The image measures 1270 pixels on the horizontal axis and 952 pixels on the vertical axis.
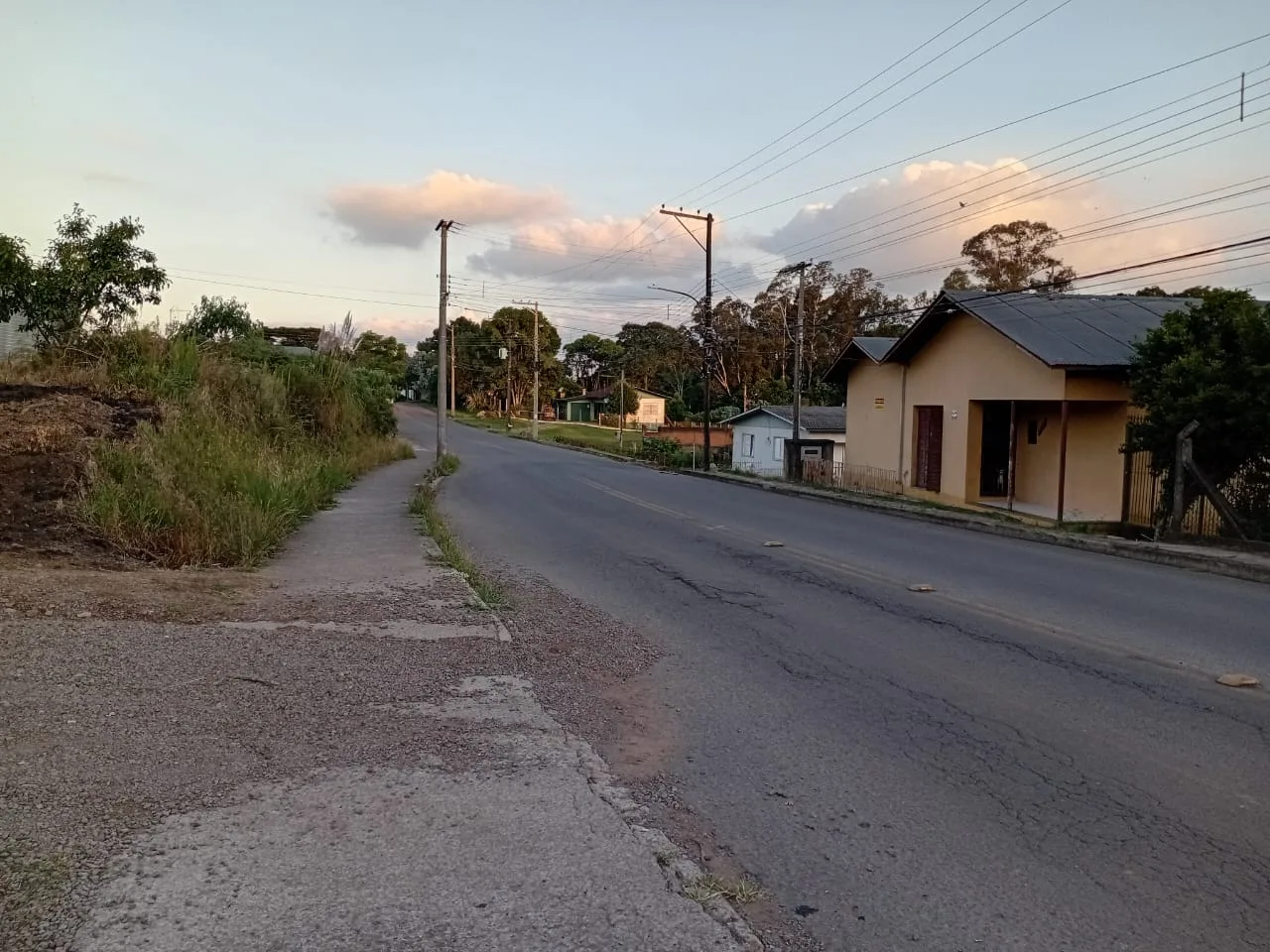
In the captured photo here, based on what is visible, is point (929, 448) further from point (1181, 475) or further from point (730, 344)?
point (730, 344)

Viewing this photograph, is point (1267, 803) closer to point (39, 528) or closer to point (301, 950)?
point (301, 950)

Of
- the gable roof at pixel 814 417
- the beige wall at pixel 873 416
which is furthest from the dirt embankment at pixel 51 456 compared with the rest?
the gable roof at pixel 814 417

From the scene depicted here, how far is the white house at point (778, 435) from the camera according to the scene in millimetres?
38625

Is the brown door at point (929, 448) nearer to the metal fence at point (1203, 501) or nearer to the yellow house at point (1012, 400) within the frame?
the yellow house at point (1012, 400)

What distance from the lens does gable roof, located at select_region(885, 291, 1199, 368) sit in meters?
20.4

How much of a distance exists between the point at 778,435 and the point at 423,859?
38.1 m

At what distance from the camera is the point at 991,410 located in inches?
1024

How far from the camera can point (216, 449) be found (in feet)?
45.5

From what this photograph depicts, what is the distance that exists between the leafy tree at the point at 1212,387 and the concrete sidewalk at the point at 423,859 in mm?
12908

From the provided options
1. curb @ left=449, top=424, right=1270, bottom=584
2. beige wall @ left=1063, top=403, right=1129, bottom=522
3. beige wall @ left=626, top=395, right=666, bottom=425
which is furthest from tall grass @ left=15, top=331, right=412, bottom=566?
beige wall @ left=626, top=395, right=666, bottom=425

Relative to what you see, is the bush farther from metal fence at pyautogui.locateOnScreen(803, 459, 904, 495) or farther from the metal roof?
the metal roof

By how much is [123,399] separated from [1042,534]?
50.3ft

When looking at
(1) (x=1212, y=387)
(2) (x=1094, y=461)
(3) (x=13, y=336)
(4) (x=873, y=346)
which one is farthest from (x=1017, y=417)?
(3) (x=13, y=336)

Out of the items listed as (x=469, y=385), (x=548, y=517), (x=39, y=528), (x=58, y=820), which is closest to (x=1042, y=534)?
(x=548, y=517)
